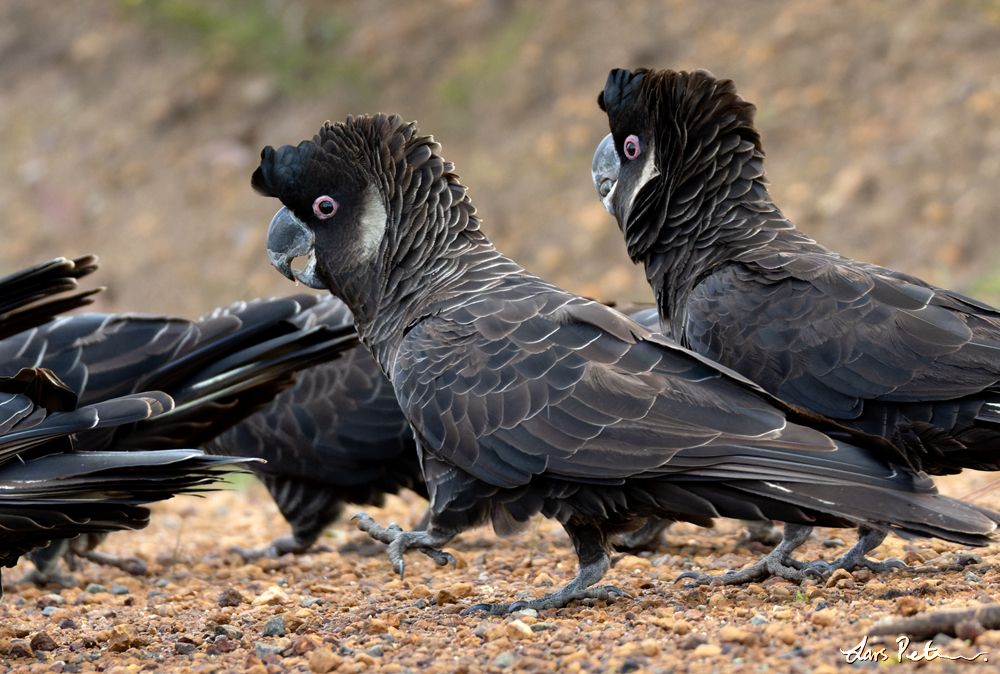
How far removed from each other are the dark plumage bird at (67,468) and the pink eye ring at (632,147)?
229cm

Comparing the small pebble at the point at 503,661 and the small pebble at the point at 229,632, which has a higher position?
the small pebble at the point at 229,632

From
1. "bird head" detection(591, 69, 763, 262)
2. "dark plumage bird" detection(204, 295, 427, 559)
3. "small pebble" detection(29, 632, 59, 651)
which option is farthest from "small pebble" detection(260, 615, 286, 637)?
"bird head" detection(591, 69, 763, 262)

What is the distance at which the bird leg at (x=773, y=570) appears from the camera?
13.0ft

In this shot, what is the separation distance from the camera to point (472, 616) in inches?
147

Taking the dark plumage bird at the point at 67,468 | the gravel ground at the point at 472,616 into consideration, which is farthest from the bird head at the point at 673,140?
the dark plumage bird at the point at 67,468

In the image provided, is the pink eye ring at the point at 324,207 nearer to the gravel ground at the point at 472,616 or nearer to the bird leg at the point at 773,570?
the gravel ground at the point at 472,616

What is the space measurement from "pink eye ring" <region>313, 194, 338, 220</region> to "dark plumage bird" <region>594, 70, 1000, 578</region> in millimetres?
1310

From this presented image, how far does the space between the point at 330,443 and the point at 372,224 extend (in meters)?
1.74

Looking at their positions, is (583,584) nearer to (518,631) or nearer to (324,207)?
(518,631)

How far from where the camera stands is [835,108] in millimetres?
10484

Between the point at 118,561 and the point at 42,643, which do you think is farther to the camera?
the point at 118,561

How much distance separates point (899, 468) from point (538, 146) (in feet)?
29.6

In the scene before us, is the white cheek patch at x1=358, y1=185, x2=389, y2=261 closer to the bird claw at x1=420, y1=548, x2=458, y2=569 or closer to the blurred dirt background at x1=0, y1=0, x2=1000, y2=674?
the bird claw at x1=420, y1=548, x2=458, y2=569

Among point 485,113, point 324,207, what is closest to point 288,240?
point 324,207
